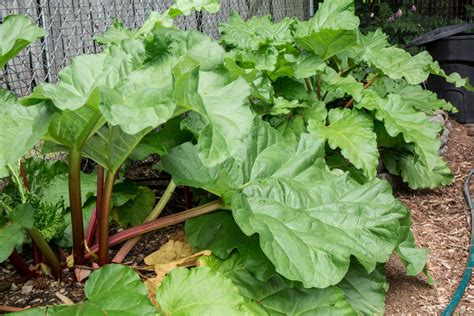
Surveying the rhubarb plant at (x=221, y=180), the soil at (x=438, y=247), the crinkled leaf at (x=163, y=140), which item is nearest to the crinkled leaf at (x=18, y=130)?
the rhubarb plant at (x=221, y=180)

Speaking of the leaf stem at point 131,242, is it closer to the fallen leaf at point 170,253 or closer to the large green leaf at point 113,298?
the fallen leaf at point 170,253

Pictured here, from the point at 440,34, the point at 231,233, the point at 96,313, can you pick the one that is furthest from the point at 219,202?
the point at 440,34

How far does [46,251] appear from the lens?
63.4 inches

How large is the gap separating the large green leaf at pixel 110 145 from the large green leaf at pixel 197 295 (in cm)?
35

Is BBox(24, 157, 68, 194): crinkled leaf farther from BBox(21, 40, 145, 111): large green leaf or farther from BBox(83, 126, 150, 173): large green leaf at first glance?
BBox(21, 40, 145, 111): large green leaf

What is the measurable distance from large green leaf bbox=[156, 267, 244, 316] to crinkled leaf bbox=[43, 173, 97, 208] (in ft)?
2.10

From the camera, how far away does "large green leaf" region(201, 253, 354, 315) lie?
1581 mm

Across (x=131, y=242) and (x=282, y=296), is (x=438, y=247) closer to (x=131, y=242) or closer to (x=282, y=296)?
(x=282, y=296)

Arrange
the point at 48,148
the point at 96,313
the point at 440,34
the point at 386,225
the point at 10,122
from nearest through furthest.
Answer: the point at 96,313 < the point at 10,122 < the point at 48,148 < the point at 386,225 < the point at 440,34

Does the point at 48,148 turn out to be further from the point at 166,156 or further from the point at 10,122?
the point at 166,156

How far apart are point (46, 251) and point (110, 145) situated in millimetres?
348

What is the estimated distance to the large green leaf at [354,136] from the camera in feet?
7.35

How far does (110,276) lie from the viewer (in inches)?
54.7

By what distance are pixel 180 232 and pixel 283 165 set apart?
48cm
